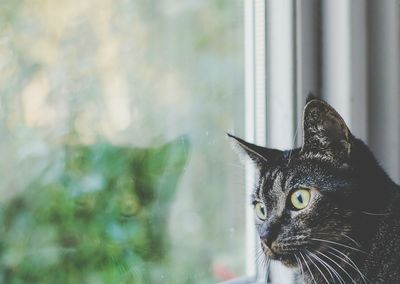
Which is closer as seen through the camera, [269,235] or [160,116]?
[269,235]

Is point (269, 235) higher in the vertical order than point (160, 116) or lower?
lower

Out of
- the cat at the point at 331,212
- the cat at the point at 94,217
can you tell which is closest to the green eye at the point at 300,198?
the cat at the point at 331,212

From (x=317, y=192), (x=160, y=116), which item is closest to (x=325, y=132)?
(x=317, y=192)

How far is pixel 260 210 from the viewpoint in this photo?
99cm

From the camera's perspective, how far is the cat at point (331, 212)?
90 centimetres

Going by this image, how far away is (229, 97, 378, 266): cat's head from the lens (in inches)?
35.3

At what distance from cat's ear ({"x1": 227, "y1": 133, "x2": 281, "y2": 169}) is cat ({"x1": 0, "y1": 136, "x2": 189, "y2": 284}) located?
0.40 ft

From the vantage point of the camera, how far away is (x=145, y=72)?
1024mm

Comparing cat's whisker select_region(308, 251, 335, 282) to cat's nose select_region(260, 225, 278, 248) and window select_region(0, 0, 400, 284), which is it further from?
window select_region(0, 0, 400, 284)

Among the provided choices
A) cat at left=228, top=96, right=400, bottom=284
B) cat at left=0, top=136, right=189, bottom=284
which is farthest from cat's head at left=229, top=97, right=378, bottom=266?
cat at left=0, top=136, right=189, bottom=284

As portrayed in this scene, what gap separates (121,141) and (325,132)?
0.30 m

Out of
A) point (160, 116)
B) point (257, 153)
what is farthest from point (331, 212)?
point (160, 116)

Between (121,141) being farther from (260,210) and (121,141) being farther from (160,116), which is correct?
(260,210)

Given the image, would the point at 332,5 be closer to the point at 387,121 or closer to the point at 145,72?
the point at 387,121
